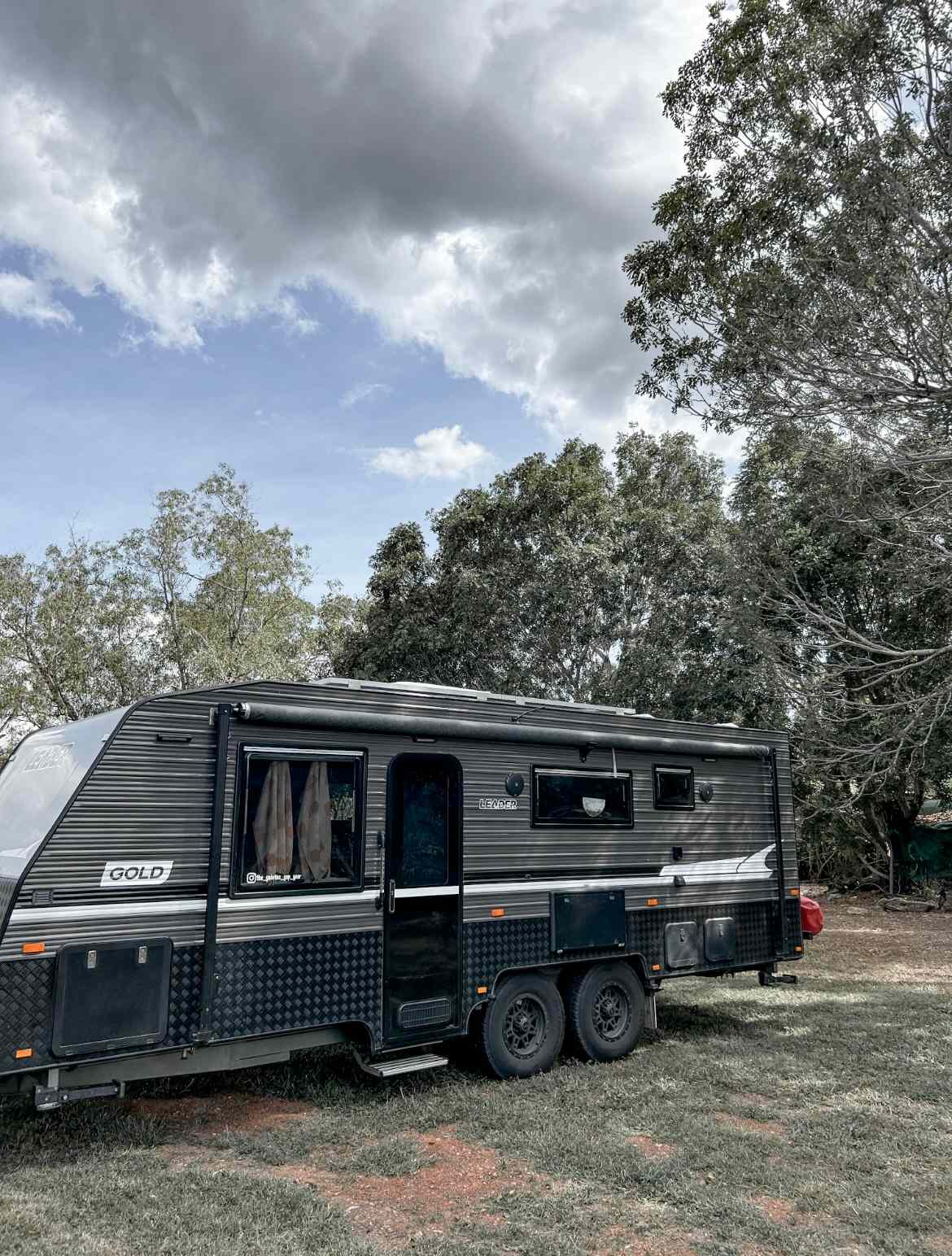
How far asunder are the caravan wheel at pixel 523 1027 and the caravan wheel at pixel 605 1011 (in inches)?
5.8

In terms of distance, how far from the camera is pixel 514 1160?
18.3 ft

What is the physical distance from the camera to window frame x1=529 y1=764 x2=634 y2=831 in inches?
300

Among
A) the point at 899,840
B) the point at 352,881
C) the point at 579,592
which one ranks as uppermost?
the point at 579,592

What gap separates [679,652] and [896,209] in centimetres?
1001

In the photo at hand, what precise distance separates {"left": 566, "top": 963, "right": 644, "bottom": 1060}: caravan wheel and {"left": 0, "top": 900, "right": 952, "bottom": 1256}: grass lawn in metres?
0.18

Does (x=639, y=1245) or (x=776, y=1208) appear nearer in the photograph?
(x=639, y=1245)

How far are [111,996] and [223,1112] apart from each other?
1683 mm

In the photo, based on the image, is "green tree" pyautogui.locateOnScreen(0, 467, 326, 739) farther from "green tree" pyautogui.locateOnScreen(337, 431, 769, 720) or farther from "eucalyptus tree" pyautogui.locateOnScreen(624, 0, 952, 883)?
"eucalyptus tree" pyautogui.locateOnScreen(624, 0, 952, 883)

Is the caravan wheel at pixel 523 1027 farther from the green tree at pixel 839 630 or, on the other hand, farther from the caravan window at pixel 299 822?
the green tree at pixel 839 630

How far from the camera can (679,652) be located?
19.7 meters

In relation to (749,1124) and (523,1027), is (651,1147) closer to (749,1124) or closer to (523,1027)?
(749,1124)

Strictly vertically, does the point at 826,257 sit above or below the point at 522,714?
above

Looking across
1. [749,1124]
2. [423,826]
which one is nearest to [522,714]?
[423,826]

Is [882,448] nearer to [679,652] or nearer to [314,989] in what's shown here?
[679,652]
